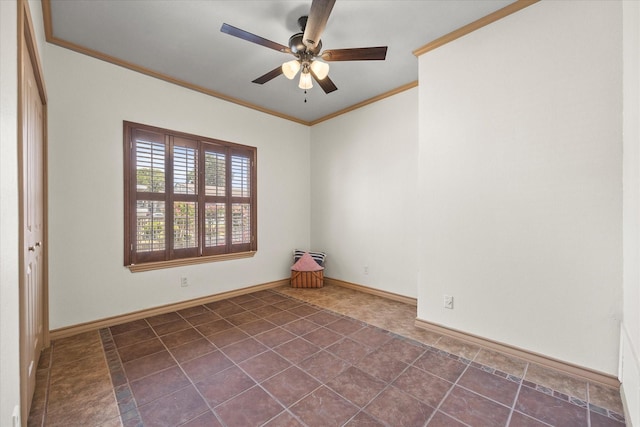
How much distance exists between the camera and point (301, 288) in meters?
4.29

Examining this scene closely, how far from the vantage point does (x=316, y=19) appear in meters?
1.84

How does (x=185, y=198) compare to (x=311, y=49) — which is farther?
(x=185, y=198)

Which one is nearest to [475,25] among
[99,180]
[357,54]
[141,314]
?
[357,54]

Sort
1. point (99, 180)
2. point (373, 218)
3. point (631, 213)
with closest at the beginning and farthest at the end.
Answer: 1. point (631, 213)
2. point (99, 180)
3. point (373, 218)

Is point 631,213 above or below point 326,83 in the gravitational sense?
below

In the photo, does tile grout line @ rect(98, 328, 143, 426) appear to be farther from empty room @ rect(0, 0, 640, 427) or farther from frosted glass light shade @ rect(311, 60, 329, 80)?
frosted glass light shade @ rect(311, 60, 329, 80)

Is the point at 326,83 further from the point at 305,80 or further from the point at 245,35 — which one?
the point at 245,35

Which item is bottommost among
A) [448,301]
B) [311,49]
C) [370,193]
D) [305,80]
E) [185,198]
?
[448,301]

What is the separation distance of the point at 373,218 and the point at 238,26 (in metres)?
2.82

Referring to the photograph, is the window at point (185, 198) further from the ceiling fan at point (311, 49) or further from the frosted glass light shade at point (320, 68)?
the frosted glass light shade at point (320, 68)

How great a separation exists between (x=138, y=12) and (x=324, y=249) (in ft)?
12.3

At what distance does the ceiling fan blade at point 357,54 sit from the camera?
7.00 ft

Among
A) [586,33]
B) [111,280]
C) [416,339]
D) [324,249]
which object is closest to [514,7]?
[586,33]

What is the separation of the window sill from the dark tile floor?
1.99 ft
